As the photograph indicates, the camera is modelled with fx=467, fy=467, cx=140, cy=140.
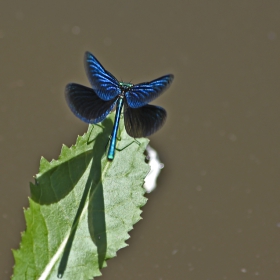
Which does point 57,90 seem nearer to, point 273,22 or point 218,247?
point 218,247

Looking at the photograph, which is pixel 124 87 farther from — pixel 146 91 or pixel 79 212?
pixel 79 212

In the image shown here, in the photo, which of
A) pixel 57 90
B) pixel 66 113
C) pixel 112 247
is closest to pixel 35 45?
pixel 57 90

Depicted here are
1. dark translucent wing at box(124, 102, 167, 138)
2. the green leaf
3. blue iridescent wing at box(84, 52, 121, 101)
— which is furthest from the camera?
blue iridescent wing at box(84, 52, 121, 101)

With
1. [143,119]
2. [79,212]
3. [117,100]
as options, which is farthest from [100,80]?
[79,212]

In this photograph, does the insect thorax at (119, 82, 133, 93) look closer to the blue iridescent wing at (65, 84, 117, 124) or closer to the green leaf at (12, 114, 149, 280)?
the blue iridescent wing at (65, 84, 117, 124)

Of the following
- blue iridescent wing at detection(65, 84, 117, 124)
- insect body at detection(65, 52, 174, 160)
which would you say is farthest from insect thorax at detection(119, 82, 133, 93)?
blue iridescent wing at detection(65, 84, 117, 124)

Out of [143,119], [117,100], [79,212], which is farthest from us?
[117,100]
